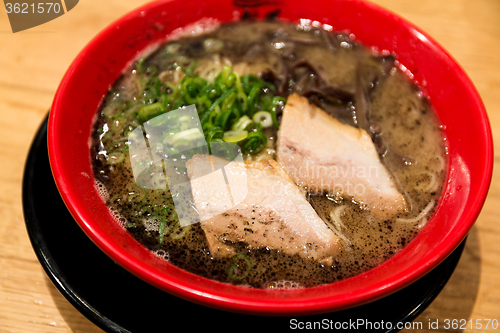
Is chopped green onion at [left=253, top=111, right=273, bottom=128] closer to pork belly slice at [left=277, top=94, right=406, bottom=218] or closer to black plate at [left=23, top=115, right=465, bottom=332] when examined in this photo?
pork belly slice at [left=277, top=94, right=406, bottom=218]

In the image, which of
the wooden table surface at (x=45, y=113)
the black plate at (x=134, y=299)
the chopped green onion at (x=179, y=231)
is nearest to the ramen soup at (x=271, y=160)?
the chopped green onion at (x=179, y=231)

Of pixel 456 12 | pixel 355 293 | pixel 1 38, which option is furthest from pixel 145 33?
pixel 456 12

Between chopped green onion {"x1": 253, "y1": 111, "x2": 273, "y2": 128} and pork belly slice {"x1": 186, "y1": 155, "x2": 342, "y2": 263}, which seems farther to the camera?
chopped green onion {"x1": 253, "y1": 111, "x2": 273, "y2": 128}

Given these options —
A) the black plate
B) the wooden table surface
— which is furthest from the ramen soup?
the wooden table surface

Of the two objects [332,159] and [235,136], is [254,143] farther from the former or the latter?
[332,159]

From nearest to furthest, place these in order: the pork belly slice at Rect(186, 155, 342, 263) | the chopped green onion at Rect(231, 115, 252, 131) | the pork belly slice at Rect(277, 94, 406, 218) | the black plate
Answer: the black plate → the pork belly slice at Rect(186, 155, 342, 263) → the pork belly slice at Rect(277, 94, 406, 218) → the chopped green onion at Rect(231, 115, 252, 131)

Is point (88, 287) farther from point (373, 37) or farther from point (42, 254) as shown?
point (373, 37)
